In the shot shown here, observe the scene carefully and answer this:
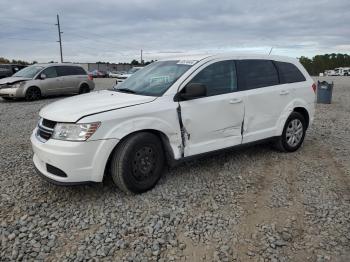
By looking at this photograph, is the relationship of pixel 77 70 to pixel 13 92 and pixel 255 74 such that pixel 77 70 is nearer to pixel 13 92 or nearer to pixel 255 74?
pixel 13 92

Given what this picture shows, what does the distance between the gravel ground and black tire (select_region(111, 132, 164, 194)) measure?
0.56 feet

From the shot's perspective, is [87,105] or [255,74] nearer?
[87,105]

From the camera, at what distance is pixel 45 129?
3973 mm

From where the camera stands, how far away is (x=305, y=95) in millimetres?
5957

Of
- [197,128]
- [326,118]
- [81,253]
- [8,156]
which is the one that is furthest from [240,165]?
[326,118]

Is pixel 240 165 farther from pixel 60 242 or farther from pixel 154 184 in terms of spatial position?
pixel 60 242

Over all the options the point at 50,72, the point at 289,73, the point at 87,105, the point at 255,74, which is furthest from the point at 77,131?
the point at 50,72

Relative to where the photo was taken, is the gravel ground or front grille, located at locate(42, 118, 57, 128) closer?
the gravel ground

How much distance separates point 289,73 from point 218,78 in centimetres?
171

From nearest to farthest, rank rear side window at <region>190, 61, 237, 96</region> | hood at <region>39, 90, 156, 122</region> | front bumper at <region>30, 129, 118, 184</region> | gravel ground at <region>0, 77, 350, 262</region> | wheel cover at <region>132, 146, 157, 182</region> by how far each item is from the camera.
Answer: gravel ground at <region>0, 77, 350, 262</region>, front bumper at <region>30, 129, 118, 184</region>, hood at <region>39, 90, 156, 122</region>, wheel cover at <region>132, 146, 157, 182</region>, rear side window at <region>190, 61, 237, 96</region>

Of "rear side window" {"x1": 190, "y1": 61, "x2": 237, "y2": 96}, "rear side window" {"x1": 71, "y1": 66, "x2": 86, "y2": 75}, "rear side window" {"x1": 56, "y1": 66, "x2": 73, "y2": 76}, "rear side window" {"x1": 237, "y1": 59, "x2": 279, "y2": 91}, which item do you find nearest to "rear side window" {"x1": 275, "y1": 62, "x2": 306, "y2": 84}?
"rear side window" {"x1": 237, "y1": 59, "x2": 279, "y2": 91}

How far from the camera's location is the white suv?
12.1ft

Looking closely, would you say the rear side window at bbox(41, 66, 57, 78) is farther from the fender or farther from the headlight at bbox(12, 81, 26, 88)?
the fender

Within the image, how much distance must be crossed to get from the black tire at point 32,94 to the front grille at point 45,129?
10642mm
